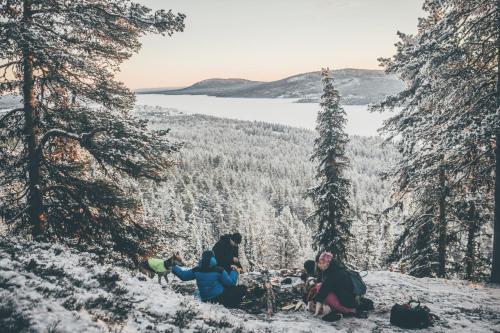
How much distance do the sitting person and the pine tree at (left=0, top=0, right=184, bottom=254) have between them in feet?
16.4

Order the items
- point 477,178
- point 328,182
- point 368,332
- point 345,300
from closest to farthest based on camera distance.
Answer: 1. point 368,332
2. point 345,300
3. point 477,178
4. point 328,182

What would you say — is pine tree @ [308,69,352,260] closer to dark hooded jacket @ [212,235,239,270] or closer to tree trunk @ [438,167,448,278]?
tree trunk @ [438,167,448,278]

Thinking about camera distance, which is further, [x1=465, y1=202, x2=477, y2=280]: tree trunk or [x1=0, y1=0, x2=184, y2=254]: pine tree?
[x1=465, y1=202, x2=477, y2=280]: tree trunk

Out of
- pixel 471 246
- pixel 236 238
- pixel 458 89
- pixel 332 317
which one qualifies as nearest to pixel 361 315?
pixel 332 317

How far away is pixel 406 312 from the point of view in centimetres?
721

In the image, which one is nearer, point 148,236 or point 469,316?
point 469,316

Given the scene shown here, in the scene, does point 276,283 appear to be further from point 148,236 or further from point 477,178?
point 477,178

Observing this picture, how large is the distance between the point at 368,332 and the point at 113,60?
9.64 metres

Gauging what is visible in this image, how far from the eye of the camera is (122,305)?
5.89 m

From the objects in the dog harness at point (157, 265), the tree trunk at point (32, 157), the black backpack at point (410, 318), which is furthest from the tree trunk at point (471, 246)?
the tree trunk at point (32, 157)

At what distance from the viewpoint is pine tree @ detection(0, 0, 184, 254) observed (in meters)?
A: 9.18

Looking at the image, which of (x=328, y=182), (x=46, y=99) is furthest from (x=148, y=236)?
(x=328, y=182)

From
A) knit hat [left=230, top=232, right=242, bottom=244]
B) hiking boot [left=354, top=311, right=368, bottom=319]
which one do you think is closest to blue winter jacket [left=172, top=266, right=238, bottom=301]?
knit hat [left=230, top=232, right=242, bottom=244]

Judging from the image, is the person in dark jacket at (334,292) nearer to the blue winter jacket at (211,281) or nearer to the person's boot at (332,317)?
the person's boot at (332,317)
